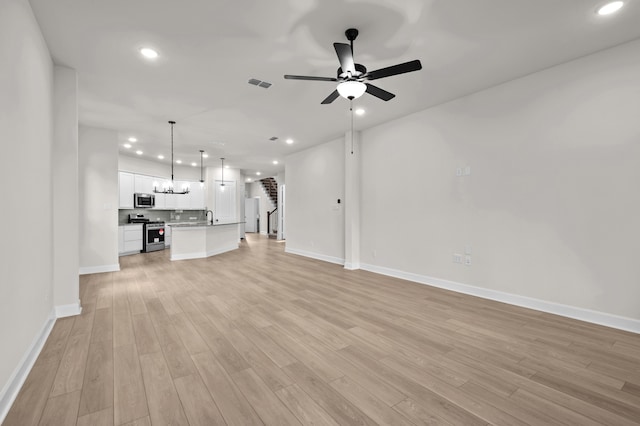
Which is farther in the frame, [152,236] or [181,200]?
[181,200]

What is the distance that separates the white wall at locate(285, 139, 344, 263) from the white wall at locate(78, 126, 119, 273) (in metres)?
4.27

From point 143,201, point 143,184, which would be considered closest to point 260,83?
point 143,201

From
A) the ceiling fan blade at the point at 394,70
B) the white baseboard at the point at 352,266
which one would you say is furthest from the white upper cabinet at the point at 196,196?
the ceiling fan blade at the point at 394,70

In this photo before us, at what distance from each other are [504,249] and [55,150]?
5.88 metres

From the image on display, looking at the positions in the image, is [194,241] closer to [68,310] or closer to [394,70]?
[68,310]

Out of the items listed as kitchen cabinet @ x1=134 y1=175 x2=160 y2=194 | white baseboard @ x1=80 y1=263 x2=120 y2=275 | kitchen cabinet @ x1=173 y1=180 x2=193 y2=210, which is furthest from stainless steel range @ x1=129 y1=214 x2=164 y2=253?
white baseboard @ x1=80 y1=263 x2=120 y2=275

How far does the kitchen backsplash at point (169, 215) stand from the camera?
8312 millimetres

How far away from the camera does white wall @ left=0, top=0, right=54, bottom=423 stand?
179cm

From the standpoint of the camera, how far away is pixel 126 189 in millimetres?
7867

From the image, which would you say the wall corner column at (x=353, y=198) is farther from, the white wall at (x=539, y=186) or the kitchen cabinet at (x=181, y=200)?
the kitchen cabinet at (x=181, y=200)

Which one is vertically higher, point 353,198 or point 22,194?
point 353,198

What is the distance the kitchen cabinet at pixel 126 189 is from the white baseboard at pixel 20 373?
5853 mm

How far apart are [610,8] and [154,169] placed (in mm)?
10401

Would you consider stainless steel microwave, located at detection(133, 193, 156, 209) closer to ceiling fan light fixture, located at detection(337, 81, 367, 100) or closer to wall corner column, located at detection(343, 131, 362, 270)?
wall corner column, located at detection(343, 131, 362, 270)
